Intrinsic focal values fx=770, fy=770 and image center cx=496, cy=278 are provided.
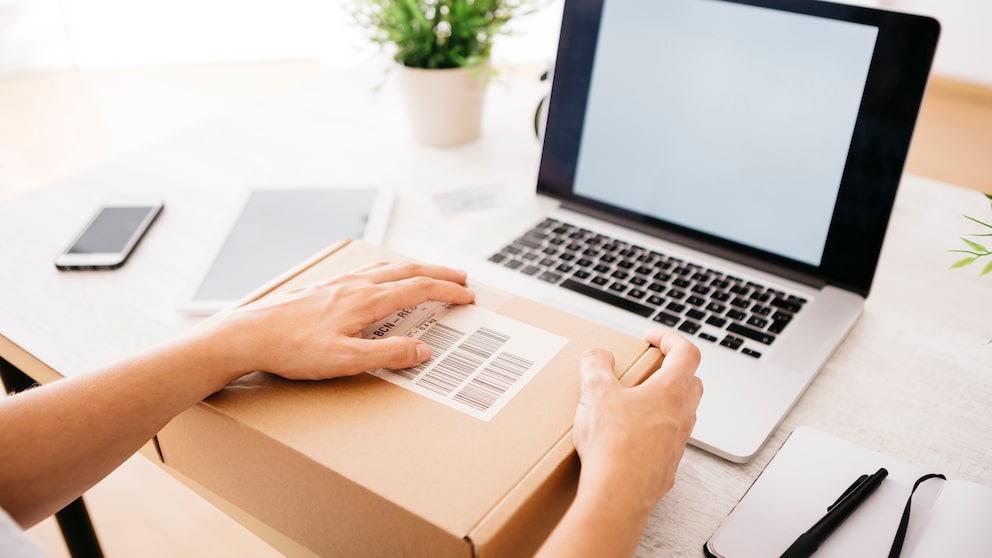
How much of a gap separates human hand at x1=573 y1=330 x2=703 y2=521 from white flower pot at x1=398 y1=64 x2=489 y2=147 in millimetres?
679

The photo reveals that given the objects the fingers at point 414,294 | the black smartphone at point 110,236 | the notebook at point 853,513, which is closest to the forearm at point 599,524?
the notebook at point 853,513

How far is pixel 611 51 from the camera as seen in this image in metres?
1.00

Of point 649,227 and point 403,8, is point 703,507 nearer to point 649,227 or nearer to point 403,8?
point 649,227

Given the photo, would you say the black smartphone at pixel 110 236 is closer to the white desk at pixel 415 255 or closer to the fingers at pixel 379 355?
the white desk at pixel 415 255

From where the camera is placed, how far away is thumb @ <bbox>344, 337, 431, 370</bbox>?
0.65 m

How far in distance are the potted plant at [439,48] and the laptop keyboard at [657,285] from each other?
320 mm

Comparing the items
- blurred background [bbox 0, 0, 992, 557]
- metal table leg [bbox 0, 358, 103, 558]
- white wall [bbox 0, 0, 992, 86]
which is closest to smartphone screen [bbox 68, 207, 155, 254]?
metal table leg [bbox 0, 358, 103, 558]

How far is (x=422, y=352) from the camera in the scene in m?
0.66

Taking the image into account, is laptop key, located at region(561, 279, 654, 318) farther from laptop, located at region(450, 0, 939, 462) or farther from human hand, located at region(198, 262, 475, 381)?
human hand, located at region(198, 262, 475, 381)

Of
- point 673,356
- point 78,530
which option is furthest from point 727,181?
point 78,530

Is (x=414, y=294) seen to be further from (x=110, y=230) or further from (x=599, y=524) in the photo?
(x=110, y=230)

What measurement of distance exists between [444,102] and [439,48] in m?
0.08

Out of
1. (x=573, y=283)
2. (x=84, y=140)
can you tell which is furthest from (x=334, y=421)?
(x=84, y=140)

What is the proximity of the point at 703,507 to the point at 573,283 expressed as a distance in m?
0.34
